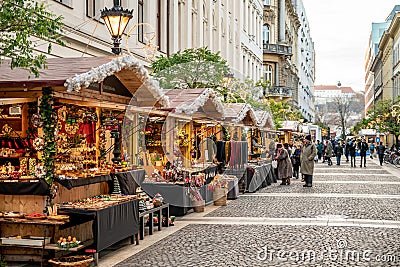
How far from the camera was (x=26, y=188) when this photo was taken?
34.1 feet

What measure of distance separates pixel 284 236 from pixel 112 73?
465 centimetres

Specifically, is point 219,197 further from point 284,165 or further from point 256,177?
point 284,165

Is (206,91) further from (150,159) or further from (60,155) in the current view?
(60,155)

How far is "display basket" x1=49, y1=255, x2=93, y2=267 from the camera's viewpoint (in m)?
9.33

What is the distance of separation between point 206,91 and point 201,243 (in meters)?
6.67

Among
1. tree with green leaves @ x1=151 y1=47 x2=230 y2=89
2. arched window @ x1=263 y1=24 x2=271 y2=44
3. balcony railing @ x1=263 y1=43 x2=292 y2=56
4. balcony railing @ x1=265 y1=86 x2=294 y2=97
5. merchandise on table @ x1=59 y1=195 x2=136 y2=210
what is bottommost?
merchandise on table @ x1=59 y1=195 x2=136 y2=210

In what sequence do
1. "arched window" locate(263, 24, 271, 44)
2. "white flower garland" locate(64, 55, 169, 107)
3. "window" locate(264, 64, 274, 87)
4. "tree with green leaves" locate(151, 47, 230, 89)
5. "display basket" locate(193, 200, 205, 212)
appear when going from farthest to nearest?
"arched window" locate(263, 24, 271, 44) → "window" locate(264, 64, 274, 87) → "tree with green leaves" locate(151, 47, 230, 89) → "display basket" locate(193, 200, 205, 212) → "white flower garland" locate(64, 55, 169, 107)

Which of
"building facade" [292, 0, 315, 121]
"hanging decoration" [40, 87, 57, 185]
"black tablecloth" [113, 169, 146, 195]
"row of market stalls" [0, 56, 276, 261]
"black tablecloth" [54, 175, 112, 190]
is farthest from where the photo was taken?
"building facade" [292, 0, 315, 121]

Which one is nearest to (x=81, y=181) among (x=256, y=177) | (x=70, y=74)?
(x=70, y=74)

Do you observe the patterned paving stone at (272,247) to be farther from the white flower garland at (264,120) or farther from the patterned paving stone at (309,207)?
the white flower garland at (264,120)

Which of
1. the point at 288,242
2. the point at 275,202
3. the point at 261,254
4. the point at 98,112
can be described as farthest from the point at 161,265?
the point at 275,202

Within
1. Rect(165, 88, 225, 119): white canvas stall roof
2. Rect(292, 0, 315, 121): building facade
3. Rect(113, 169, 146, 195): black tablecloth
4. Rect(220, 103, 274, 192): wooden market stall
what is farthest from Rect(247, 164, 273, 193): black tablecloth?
Rect(292, 0, 315, 121): building facade

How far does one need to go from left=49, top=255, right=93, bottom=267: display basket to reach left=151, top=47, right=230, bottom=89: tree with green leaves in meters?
11.2

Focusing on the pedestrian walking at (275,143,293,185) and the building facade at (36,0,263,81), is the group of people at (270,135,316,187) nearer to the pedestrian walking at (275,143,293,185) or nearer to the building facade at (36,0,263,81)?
the pedestrian walking at (275,143,293,185)
